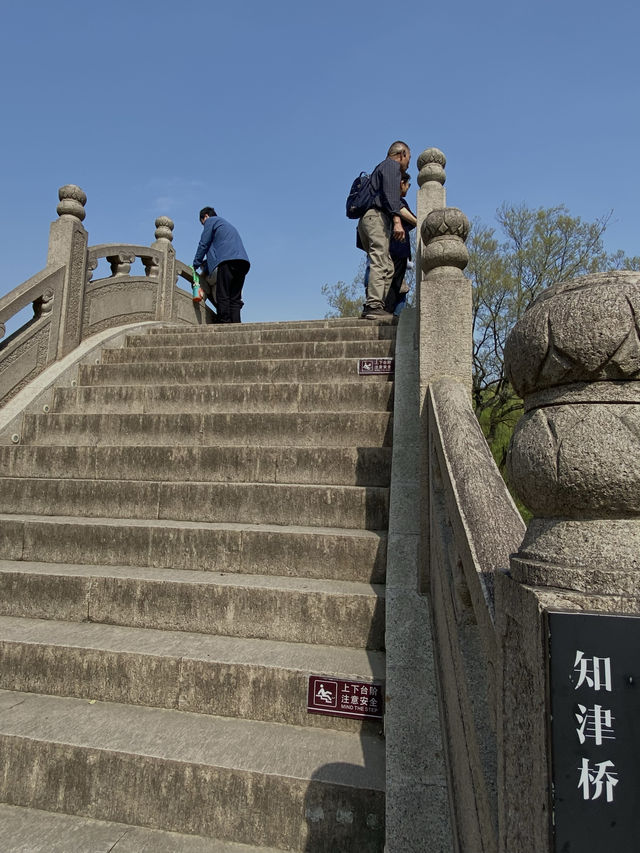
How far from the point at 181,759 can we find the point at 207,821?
0.88 feet

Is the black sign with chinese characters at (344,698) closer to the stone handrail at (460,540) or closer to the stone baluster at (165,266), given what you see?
the stone handrail at (460,540)

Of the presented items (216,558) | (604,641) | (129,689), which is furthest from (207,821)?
(604,641)

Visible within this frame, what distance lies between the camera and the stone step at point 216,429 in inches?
171

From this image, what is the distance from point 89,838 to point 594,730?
2.21 m

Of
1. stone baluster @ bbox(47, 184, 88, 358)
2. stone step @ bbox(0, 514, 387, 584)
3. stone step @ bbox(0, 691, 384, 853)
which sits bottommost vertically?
stone step @ bbox(0, 691, 384, 853)

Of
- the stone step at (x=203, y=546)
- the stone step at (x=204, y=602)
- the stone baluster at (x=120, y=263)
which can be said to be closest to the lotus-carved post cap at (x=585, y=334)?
the stone step at (x=204, y=602)

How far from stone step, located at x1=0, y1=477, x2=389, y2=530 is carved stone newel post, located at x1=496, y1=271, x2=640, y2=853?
2561mm

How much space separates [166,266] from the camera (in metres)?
8.64

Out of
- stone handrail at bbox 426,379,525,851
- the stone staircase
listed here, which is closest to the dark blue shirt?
the stone staircase

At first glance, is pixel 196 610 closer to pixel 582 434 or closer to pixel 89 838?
pixel 89 838

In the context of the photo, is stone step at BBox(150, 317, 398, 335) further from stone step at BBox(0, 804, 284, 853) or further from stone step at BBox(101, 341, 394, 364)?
stone step at BBox(0, 804, 284, 853)

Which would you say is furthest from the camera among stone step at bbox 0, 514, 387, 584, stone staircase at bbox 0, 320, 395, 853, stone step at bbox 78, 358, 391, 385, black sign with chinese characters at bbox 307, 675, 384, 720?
stone step at bbox 78, 358, 391, 385

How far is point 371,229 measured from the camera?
6.85 meters

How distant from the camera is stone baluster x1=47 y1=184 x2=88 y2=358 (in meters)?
6.21
